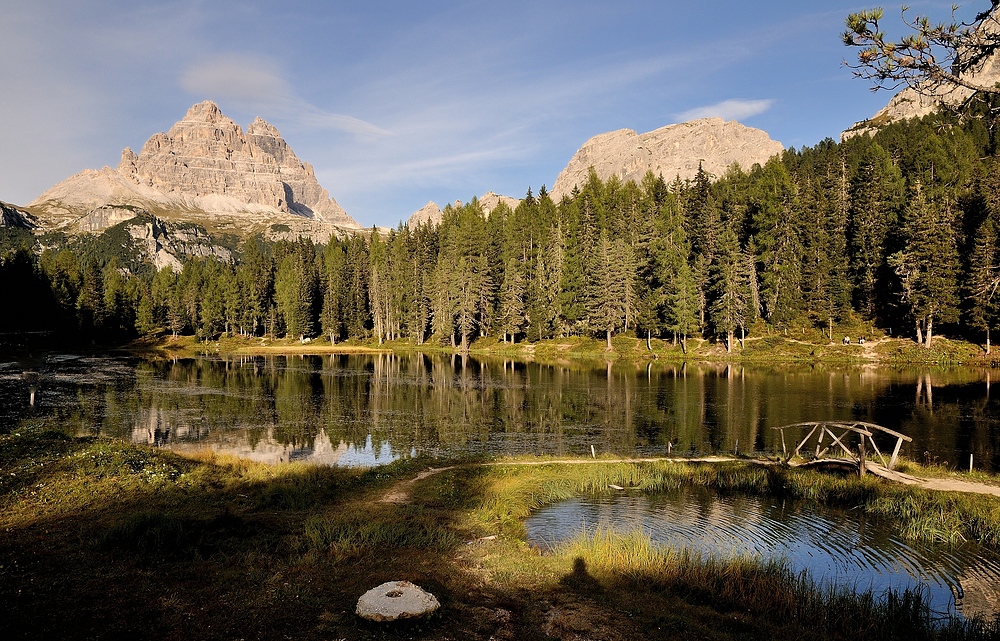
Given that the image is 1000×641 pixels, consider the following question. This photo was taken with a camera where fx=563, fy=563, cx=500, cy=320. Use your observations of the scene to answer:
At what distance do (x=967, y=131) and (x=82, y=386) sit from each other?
171567mm

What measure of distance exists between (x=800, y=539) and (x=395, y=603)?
15.1m

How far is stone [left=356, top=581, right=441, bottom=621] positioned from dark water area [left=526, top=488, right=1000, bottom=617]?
7.02m

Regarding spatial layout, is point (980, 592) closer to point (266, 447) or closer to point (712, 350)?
point (266, 447)

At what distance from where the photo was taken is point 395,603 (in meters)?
11.5

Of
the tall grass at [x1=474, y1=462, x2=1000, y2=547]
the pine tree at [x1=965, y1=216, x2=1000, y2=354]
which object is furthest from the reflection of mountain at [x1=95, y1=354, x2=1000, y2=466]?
the pine tree at [x1=965, y1=216, x2=1000, y2=354]

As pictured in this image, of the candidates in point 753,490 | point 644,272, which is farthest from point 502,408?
point 644,272

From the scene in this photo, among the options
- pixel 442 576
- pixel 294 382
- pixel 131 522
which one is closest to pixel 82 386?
pixel 294 382

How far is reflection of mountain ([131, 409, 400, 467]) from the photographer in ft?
105

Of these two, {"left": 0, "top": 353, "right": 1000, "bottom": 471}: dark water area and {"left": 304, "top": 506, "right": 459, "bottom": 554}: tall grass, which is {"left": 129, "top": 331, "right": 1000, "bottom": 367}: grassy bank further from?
{"left": 304, "top": 506, "right": 459, "bottom": 554}: tall grass

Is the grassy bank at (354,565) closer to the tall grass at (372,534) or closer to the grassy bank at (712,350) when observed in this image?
the tall grass at (372,534)

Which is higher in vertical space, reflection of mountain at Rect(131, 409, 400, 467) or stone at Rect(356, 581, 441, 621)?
stone at Rect(356, 581, 441, 621)

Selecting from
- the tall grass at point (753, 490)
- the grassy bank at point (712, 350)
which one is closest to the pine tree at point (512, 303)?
the grassy bank at point (712, 350)

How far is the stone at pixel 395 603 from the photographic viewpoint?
11219 mm

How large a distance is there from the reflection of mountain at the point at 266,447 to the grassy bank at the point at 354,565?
7203mm
